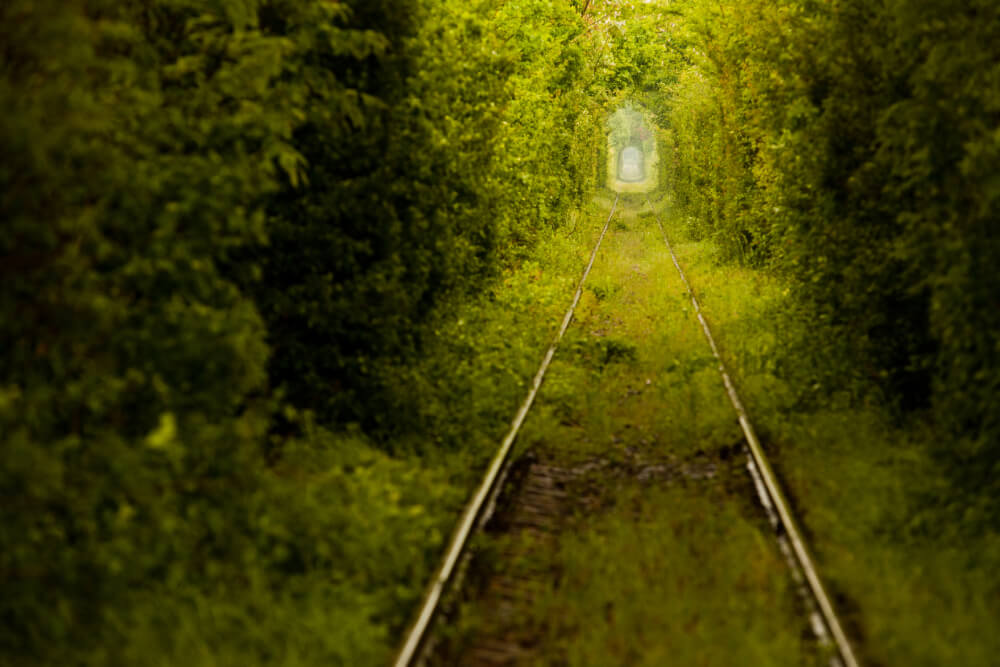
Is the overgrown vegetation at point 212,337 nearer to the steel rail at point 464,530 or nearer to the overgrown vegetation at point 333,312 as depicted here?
the overgrown vegetation at point 333,312

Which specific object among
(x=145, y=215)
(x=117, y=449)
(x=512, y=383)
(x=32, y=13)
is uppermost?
(x=32, y=13)

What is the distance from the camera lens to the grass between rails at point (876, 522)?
5.41 meters

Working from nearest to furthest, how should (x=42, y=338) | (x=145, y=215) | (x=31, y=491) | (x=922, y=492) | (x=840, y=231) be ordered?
1. (x=31, y=491)
2. (x=42, y=338)
3. (x=145, y=215)
4. (x=922, y=492)
5. (x=840, y=231)

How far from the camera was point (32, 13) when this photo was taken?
4500 mm

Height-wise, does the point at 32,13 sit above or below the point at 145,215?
above

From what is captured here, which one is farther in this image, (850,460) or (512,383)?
(512,383)

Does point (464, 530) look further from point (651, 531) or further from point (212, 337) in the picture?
point (212, 337)

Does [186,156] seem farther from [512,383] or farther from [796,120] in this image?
[796,120]

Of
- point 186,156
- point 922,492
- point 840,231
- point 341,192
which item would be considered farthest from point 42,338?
point 840,231

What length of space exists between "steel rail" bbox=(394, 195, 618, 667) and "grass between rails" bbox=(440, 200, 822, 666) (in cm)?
17

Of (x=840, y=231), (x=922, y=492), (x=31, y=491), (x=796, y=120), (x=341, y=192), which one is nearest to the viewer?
(x=31, y=491)

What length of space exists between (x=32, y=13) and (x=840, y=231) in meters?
8.30

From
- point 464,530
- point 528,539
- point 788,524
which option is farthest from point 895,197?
point 464,530

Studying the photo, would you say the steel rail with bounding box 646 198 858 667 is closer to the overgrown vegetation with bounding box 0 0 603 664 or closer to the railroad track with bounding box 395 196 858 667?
the railroad track with bounding box 395 196 858 667
